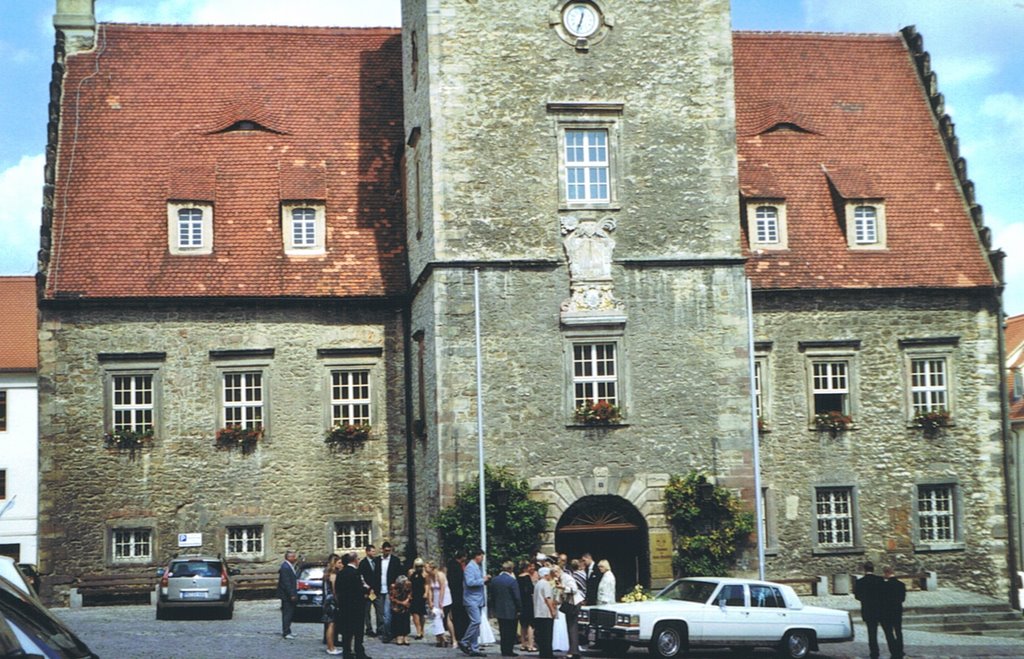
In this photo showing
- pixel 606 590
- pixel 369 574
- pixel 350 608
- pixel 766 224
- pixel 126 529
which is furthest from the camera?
pixel 766 224

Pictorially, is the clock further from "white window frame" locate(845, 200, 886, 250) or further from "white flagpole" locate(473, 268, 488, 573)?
"white window frame" locate(845, 200, 886, 250)

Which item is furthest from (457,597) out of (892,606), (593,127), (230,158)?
(230,158)

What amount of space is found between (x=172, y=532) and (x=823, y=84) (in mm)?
20578

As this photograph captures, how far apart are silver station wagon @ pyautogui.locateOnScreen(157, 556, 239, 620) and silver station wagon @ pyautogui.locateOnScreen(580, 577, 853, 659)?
323 inches

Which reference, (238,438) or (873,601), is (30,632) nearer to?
(873,601)

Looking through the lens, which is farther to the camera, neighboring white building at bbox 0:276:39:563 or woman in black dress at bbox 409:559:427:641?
neighboring white building at bbox 0:276:39:563

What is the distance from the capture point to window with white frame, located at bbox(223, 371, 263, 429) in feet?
121

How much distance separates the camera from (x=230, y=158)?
128 ft

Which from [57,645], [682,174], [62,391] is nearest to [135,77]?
[62,391]

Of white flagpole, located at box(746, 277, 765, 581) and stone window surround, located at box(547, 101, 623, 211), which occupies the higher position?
stone window surround, located at box(547, 101, 623, 211)

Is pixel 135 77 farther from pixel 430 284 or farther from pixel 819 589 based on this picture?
pixel 819 589

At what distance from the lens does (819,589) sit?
1431 inches

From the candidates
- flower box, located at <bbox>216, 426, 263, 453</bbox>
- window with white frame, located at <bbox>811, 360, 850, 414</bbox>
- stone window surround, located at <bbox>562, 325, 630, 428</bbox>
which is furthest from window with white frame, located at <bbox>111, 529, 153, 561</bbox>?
window with white frame, located at <bbox>811, 360, 850, 414</bbox>

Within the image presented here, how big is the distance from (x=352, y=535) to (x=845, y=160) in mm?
15754
